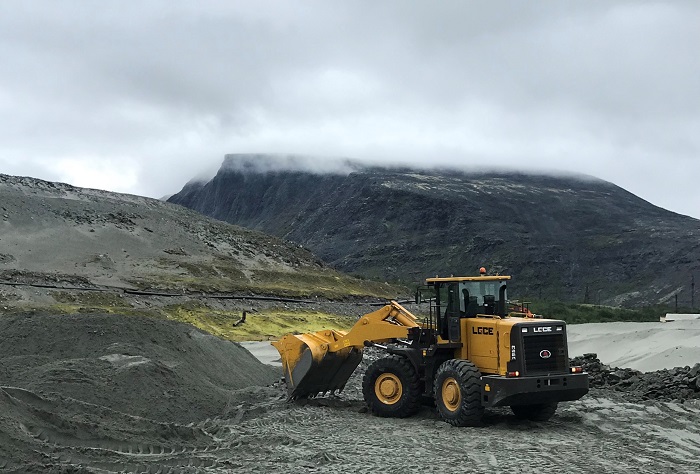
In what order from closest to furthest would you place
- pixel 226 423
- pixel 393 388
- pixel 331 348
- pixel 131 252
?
1. pixel 226 423
2. pixel 393 388
3. pixel 331 348
4. pixel 131 252

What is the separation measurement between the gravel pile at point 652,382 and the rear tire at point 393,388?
5754 millimetres

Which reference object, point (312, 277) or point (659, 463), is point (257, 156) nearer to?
point (312, 277)

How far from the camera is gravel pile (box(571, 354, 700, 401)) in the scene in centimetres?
1623

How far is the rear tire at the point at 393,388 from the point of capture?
13.6 m

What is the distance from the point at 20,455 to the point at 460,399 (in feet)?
21.8

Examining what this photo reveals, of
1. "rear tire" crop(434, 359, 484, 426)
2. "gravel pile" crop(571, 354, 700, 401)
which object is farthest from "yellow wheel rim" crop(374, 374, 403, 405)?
"gravel pile" crop(571, 354, 700, 401)

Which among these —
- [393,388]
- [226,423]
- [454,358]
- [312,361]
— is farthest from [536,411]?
[226,423]

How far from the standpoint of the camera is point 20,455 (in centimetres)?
909

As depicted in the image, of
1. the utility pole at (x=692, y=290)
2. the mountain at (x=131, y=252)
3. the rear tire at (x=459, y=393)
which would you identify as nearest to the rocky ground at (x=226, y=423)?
the rear tire at (x=459, y=393)

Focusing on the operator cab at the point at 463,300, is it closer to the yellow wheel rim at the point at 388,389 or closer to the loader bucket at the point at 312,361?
the yellow wheel rim at the point at 388,389

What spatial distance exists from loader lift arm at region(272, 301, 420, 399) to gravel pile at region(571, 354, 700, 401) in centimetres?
603

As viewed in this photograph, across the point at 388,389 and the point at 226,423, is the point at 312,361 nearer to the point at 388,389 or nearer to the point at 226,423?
the point at 388,389

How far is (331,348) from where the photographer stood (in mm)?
14820

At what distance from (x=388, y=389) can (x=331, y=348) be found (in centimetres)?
155
